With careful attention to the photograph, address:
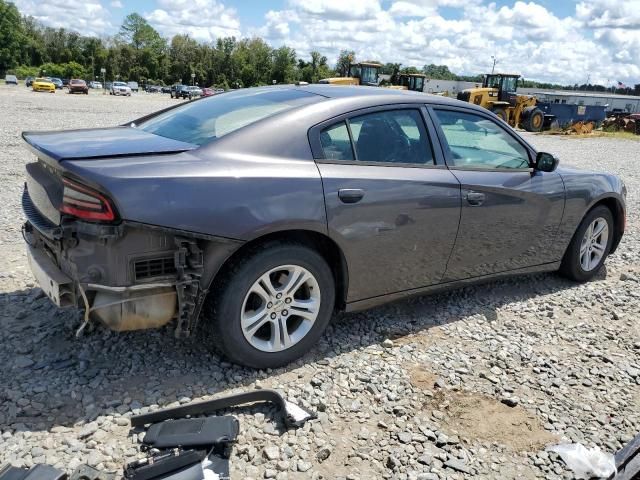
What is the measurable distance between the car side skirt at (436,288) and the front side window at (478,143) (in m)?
0.85

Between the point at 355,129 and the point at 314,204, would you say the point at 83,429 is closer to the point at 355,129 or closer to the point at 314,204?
the point at 314,204

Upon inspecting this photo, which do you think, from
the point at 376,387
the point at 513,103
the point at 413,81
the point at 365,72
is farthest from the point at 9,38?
the point at 376,387

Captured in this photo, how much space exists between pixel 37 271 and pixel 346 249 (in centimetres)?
173

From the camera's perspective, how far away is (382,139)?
369 centimetres

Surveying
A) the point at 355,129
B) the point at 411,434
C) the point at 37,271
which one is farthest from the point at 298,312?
the point at 37,271

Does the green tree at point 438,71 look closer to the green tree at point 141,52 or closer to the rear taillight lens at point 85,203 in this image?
the green tree at point 141,52

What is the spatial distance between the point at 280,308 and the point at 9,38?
110216 millimetres

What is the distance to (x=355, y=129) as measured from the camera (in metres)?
3.55

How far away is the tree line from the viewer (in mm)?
95250

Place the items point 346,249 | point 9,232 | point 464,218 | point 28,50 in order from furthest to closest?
point 28,50
point 9,232
point 464,218
point 346,249

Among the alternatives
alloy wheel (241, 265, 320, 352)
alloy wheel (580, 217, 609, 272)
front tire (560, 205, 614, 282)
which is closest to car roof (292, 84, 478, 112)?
alloy wheel (241, 265, 320, 352)

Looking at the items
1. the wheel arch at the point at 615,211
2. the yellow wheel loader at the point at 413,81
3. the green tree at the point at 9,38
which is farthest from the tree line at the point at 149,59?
the wheel arch at the point at 615,211

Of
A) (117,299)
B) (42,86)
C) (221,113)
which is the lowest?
(42,86)

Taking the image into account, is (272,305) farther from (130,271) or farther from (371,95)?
(371,95)
